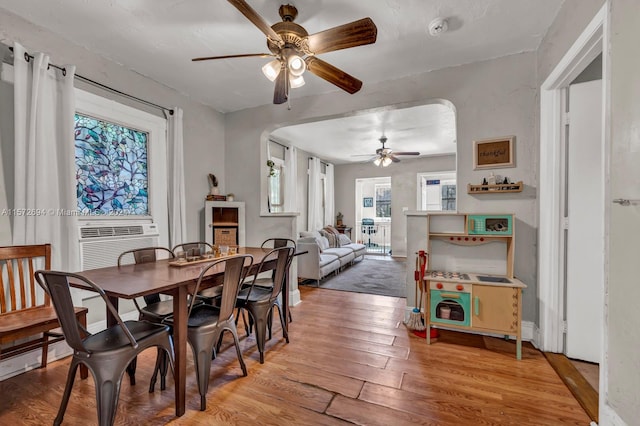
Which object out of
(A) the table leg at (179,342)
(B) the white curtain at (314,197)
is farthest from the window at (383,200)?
(A) the table leg at (179,342)

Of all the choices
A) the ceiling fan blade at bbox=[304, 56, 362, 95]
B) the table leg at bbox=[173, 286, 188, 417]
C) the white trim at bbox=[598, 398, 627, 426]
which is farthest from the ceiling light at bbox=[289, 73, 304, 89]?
the white trim at bbox=[598, 398, 627, 426]

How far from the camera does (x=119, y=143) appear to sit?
2965 millimetres

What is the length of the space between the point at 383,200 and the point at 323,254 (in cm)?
398

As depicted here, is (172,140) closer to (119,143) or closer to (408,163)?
(119,143)

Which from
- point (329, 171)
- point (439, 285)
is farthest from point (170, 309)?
point (329, 171)

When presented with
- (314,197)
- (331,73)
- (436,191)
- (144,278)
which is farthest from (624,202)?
(436,191)

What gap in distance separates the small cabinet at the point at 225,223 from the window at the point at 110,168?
0.81 metres

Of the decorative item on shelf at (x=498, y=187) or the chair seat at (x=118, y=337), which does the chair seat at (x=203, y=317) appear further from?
the decorative item on shelf at (x=498, y=187)

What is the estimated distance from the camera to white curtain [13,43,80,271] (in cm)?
212

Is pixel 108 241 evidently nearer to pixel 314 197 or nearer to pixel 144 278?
pixel 144 278

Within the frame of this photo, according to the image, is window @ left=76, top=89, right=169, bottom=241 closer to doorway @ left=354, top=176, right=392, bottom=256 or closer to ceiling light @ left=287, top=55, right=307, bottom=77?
ceiling light @ left=287, top=55, right=307, bottom=77

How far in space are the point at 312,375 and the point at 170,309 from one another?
1.16 meters

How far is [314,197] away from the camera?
708 cm

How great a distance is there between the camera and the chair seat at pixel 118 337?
4.87 feet
